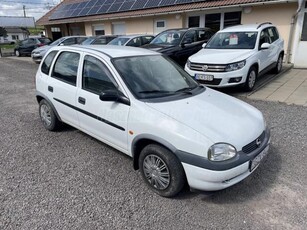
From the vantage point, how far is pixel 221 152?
7.91ft

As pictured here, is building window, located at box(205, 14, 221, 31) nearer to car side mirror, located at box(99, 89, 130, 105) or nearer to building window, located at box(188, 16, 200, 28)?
building window, located at box(188, 16, 200, 28)

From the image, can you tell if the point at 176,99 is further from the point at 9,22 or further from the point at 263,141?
the point at 9,22

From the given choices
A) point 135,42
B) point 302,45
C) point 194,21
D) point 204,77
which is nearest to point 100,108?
point 204,77

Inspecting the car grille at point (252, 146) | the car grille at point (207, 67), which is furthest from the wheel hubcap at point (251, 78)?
the car grille at point (252, 146)

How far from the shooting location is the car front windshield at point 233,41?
23.1 feet

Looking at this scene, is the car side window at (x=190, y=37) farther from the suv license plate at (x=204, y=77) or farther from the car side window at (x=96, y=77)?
the car side window at (x=96, y=77)

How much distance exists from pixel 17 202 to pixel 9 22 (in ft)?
253

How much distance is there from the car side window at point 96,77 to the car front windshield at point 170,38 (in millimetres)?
6005

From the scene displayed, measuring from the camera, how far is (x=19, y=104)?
669 centimetres

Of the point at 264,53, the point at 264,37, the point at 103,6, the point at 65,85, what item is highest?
the point at 103,6

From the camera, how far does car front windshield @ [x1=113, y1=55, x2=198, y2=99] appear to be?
3.05 metres

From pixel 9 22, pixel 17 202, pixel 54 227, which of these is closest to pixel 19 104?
pixel 17 202

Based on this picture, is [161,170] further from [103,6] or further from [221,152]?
[103,6]

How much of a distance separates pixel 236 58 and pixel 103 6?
46.1 feet
